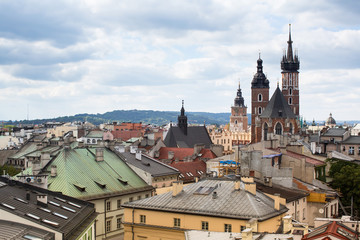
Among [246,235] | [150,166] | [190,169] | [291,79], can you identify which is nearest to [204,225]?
[246,235]

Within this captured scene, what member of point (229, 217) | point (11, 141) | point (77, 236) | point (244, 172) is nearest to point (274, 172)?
point (244, 172)

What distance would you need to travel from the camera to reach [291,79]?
183 meters

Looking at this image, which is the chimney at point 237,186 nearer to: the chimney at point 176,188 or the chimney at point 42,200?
the chimney at point 176,188

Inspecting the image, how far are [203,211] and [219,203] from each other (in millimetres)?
1629

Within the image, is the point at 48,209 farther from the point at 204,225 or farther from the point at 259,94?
the point at 259,94

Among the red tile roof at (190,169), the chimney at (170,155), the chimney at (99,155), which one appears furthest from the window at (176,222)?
the chimney at (170,155)

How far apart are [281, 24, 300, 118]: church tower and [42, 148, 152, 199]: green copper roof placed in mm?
124405

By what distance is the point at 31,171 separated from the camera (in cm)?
5981

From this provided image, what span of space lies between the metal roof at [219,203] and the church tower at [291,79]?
5525 inches

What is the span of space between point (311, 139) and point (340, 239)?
98.2 m

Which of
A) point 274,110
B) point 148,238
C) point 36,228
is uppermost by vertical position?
point 274,110

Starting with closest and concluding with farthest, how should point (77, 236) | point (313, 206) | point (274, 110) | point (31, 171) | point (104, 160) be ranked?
point (77, 236), point (313, 206), point (31, 171), point (104, 160), point (274, 110)

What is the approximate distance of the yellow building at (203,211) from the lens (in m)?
40.1

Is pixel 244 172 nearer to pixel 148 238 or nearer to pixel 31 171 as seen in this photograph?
pixel 148 238
